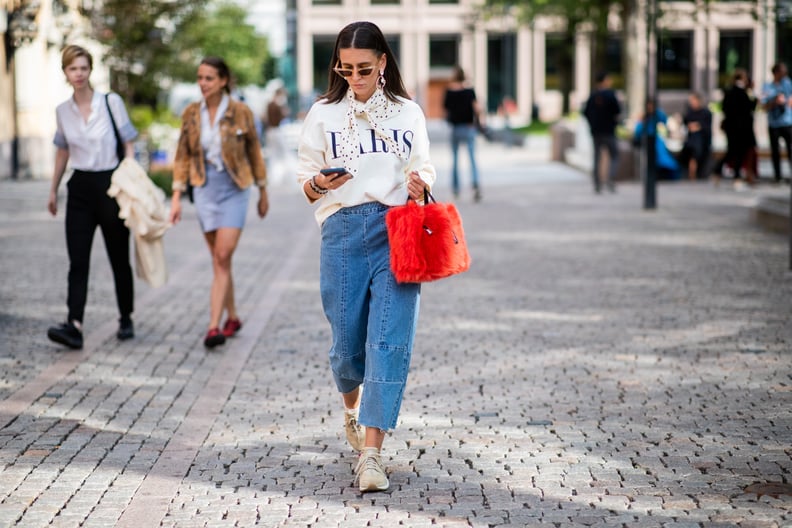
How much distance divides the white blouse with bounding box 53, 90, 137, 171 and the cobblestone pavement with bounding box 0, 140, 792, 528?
3.93 ft

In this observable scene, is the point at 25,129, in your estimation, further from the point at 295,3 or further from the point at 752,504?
the point at 295,3

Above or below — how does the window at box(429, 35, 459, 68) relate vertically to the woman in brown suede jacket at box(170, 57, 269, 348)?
above

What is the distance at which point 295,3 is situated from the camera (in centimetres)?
8156

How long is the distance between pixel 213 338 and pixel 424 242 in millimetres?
3572

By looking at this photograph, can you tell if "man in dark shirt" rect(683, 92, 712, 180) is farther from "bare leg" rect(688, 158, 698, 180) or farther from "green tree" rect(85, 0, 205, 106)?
"green tree" rect(85, 0, 205, 106)

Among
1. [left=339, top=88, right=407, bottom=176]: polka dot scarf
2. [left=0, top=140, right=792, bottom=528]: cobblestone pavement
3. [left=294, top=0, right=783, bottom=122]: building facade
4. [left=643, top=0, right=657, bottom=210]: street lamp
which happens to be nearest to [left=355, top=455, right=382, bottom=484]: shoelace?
[left=0, top=140, right=792, bottom=528]: cobblestone pavement

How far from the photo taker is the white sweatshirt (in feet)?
16.8

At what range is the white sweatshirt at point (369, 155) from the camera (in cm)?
512

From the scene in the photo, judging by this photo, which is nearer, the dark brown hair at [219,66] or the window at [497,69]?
the dark brown hair at [219,66]

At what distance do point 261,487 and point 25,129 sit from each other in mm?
25242

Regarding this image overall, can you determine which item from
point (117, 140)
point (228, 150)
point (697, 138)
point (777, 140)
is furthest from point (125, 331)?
point (697, 138)

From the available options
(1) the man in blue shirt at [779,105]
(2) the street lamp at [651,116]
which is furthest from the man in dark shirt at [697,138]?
(2) the street lamp at [651,116]

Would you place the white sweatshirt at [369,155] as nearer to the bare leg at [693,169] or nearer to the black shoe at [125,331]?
the black shoe at [125,331]

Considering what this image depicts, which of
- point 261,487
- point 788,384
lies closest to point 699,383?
point 788,384
